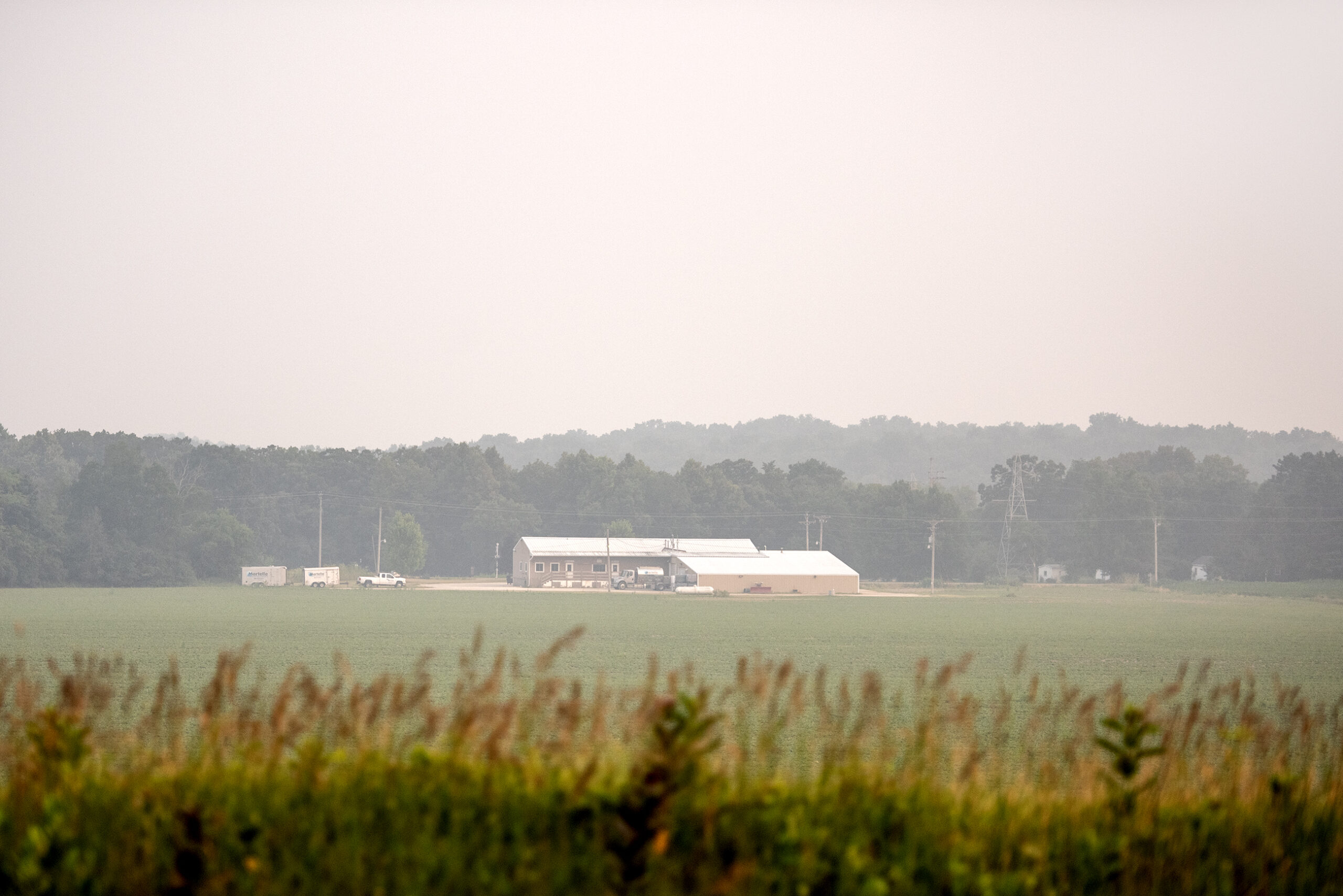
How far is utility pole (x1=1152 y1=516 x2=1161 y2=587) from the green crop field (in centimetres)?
2978

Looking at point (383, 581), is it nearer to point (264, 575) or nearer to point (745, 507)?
point (264, 575)

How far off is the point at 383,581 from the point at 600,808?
354ft

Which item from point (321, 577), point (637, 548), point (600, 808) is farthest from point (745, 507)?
point (600, 808)

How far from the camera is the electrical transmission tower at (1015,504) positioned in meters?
131

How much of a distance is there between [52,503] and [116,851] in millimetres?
121437

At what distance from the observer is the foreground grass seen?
4484 mm

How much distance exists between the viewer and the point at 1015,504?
142750 millimetres

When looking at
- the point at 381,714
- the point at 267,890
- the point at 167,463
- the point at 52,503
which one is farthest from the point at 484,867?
the point at 167,463

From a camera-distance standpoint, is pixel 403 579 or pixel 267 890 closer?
pixel 267 890

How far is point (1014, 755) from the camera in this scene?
12.8m

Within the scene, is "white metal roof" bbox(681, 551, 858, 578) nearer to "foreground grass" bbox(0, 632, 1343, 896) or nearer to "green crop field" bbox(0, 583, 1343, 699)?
"green crop field" bbox(0, 583, 1343, 699)

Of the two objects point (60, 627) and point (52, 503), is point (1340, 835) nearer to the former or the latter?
point (60, 627)

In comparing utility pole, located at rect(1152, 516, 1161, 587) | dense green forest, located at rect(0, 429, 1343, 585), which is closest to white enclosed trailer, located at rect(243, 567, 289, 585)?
dense green forest, located at rect(0, 429, 1343, 585)

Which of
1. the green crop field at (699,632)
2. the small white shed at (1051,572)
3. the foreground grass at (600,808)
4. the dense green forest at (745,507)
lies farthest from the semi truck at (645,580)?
the foreground grass at (600,808)
